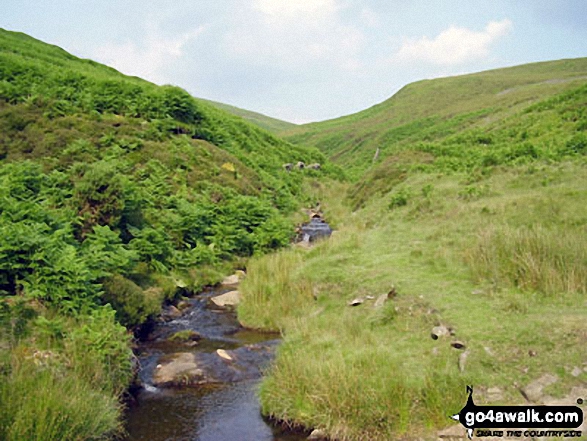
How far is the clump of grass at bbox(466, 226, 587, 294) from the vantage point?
886 centimetres

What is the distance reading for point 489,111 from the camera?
176ft

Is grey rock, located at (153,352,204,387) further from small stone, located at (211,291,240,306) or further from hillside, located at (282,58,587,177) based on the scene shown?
hillside, located at (282,58,587,177)

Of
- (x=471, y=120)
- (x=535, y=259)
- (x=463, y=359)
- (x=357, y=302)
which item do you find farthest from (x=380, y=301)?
(x=471, y=120)

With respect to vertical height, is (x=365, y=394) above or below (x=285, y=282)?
below

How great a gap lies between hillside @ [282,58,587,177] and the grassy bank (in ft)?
37.3

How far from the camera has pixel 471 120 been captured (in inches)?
2096

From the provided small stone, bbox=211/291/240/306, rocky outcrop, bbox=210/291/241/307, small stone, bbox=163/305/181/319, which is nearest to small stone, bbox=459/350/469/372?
rocky outcrop, bbox=210/291/241/307

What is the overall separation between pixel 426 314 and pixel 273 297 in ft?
→ 15.7

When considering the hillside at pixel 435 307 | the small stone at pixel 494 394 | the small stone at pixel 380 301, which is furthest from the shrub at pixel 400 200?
the small stone at pixel 494 394

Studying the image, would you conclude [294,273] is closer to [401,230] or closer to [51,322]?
[401,230]

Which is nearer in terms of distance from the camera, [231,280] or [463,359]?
[463,359]

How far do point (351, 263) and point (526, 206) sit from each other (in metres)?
5.45

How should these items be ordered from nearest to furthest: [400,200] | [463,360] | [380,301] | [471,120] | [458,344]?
[463,360], [458,344], [380,301], [400,200], [471,120]

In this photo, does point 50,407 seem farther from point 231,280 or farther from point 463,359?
point 231,280
